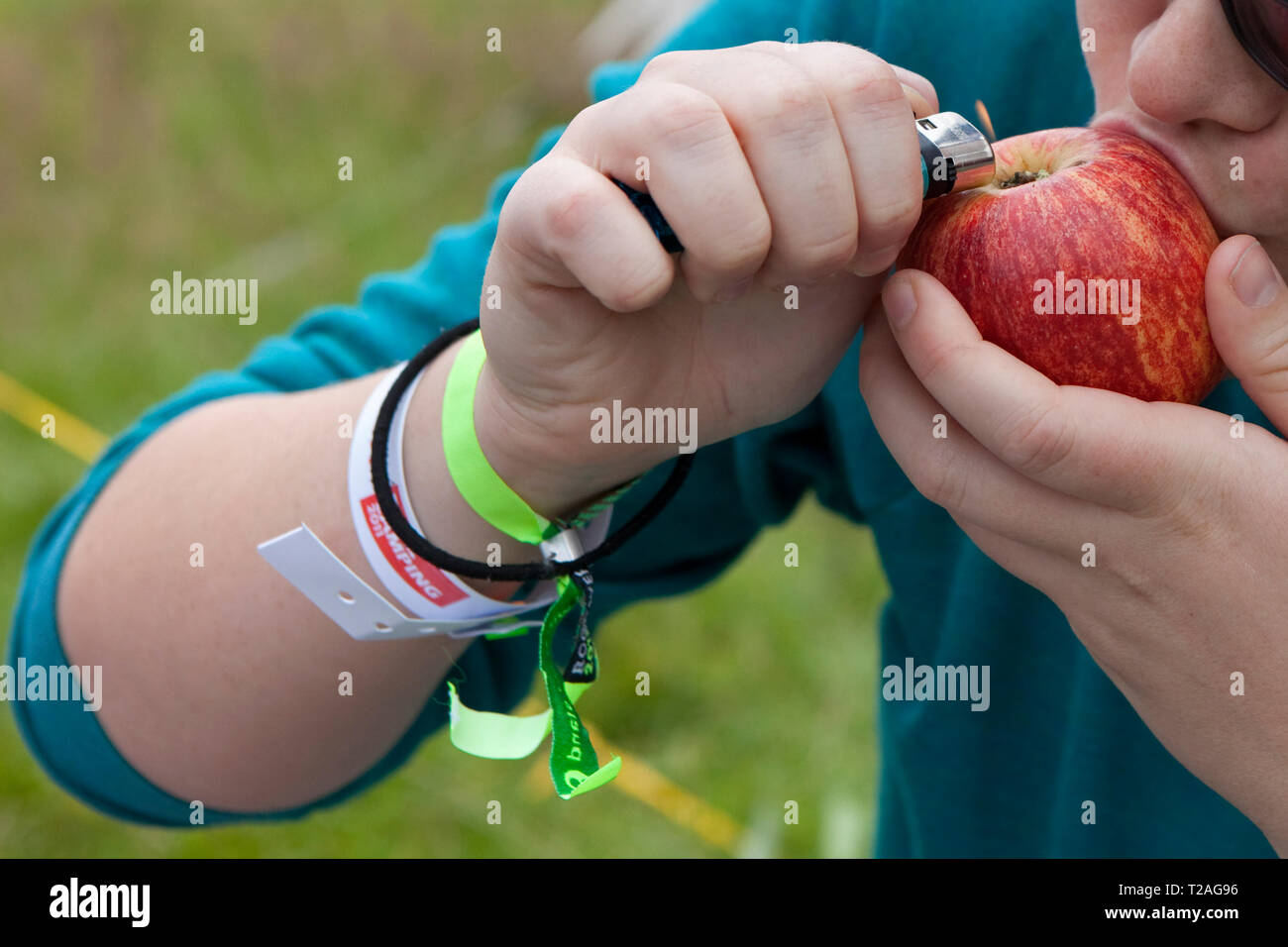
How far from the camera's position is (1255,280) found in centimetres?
71

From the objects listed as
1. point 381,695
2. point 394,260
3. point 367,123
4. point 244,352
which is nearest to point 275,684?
point 381,695

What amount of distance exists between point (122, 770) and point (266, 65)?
3905 mm

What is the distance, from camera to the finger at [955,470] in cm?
72

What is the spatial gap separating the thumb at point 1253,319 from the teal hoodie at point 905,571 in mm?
212

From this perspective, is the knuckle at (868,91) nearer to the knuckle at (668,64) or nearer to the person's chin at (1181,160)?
the knuckle at (668,64)

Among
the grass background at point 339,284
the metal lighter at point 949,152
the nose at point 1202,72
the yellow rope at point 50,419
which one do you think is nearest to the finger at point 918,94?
the metal lighter at point 949,152

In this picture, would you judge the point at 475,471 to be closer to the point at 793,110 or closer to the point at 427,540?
the point at 427,540

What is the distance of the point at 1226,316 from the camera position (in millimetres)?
717

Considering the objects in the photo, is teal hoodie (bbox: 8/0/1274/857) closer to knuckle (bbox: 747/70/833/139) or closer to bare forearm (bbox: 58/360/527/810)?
bare forearm (bbox: 58/360/527/810)

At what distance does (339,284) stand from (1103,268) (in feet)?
10.3

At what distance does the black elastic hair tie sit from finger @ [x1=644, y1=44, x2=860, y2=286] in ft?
0.82

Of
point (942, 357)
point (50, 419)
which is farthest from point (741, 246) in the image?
point (50, 419)

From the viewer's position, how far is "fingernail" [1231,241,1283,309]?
2.32 ft

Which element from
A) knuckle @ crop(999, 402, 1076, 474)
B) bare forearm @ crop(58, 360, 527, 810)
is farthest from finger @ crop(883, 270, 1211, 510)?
bare forearm @ crop(58, 360, 527, 810)
